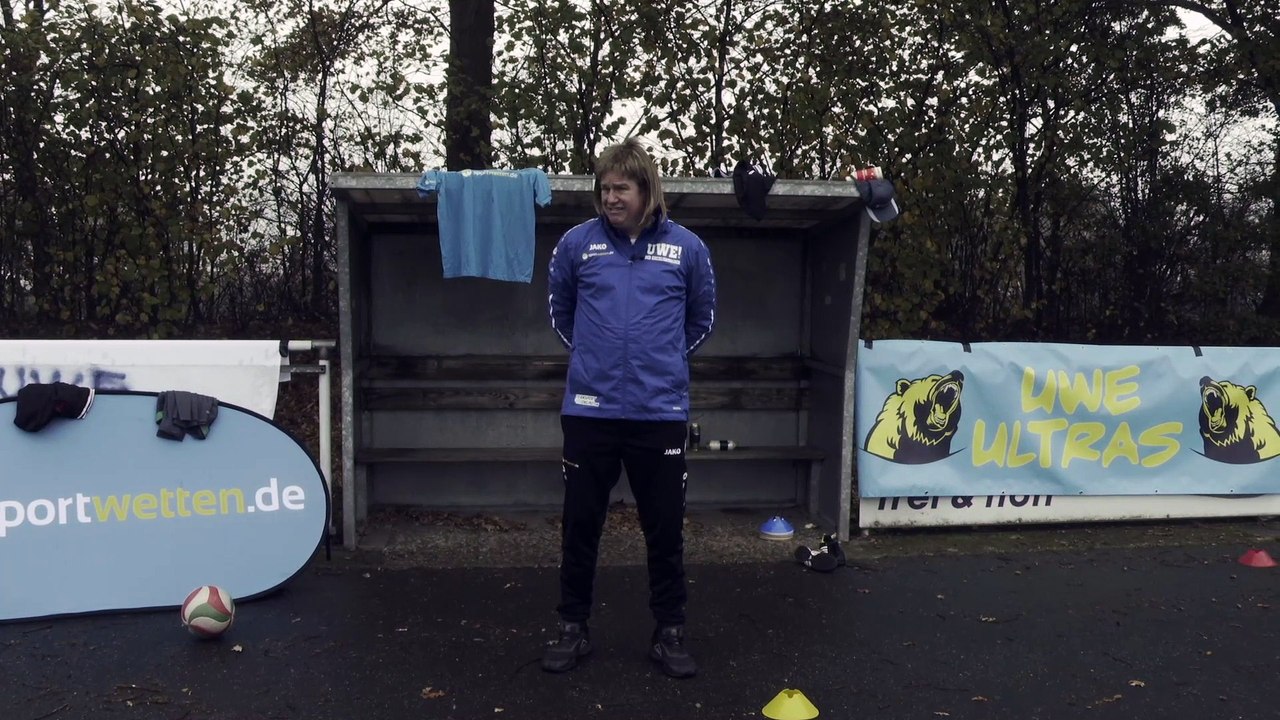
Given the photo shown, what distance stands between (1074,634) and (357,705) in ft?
10.4

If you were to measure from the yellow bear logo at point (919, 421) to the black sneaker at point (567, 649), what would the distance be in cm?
254

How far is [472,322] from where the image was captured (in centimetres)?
659

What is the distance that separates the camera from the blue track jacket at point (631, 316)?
3.83m

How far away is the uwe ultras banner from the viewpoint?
19.8 ft

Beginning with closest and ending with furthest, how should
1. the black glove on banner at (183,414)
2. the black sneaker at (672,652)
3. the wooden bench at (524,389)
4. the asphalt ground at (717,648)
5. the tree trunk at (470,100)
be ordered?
the asphalt ground at (717,648) → the black sneaker at (672,652) → the black glove on banner at (183,414) → the wooden bench at (524,389) → the tree trunk at (470,100)

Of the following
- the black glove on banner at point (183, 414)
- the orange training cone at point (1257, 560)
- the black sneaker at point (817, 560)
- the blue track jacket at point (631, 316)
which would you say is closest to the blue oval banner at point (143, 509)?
the black glove on banner at point (183, 414)

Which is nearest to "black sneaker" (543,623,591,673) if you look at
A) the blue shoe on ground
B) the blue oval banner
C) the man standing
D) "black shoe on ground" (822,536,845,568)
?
the man standing

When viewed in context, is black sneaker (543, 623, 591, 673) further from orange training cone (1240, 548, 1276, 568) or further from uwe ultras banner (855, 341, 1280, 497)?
orange training cone (1240, 548, 1276, 568)

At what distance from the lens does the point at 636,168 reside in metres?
3.82

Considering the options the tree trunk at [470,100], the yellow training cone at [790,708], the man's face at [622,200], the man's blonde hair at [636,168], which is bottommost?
the yellow training cone at [790,708]

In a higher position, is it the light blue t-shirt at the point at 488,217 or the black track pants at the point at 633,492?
the light blue t-shirt at the point at 488,217

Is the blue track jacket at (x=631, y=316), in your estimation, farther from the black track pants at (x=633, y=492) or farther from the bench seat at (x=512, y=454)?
the bench seat at (x=512, y=454)

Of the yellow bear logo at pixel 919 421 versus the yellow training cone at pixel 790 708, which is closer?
the yellow training cone at pixel 790 708

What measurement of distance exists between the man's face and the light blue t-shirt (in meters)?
1.42
